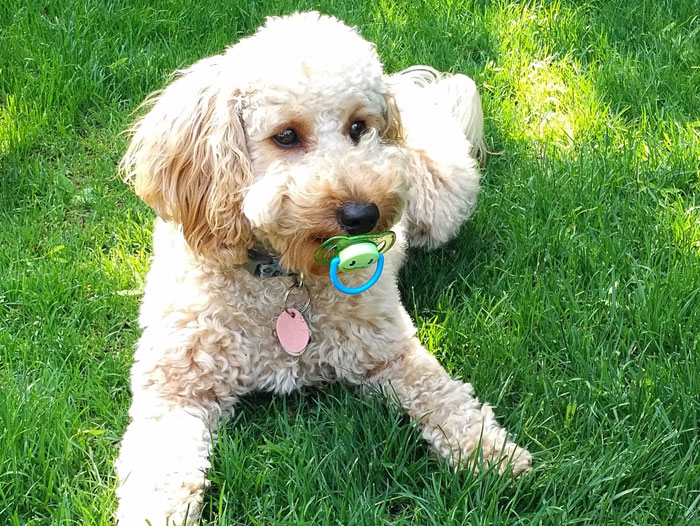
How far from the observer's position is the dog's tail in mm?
3994

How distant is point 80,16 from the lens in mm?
4875

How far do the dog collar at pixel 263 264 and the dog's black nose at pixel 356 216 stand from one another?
0.39 metres

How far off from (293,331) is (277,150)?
1.99 ft

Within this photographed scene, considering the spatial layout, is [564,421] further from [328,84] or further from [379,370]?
[328,84]

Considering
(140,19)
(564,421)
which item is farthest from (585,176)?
(140,19)

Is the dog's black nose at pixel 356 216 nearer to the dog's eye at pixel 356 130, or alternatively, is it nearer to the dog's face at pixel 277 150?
the dog's face at pixel 277 150

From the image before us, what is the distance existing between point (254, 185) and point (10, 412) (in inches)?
41.9

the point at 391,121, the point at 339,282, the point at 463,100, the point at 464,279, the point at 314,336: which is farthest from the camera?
the point at 463,100

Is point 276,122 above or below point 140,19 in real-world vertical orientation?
above

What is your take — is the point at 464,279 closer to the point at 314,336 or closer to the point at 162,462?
the point at 314,336

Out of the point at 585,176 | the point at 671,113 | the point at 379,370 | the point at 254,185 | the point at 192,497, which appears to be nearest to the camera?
the point at 192,497

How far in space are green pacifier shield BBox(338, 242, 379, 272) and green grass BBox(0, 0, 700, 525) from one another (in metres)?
0.55

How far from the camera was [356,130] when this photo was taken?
2.73 m

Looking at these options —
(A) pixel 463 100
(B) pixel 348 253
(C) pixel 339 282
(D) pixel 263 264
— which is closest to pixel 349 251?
(B) pixel 348 253
